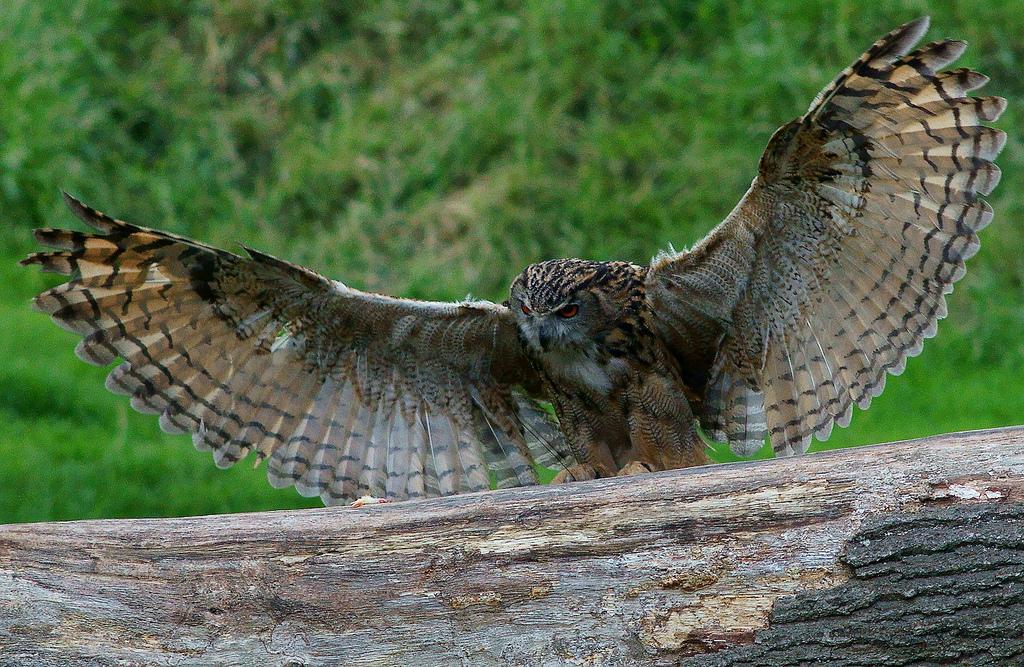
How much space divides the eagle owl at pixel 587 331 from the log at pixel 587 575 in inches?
35.5

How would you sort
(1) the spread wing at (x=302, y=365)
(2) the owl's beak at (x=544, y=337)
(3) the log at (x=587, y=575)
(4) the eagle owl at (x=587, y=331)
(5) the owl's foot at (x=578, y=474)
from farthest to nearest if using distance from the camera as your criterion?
(5) the owl's foot at (x=578, y=474)
(2) the owl's beak at (x=544, y=337)
(1) the spread wing at (x=302, y=365)
(4) the eagle owl at (x=587, y=331)
(3) the log at (x=587, y=575)

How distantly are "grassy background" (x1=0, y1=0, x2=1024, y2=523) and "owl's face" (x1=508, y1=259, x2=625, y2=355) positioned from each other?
13.2ft

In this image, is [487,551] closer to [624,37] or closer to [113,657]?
[113,657]

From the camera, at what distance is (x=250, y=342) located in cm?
447

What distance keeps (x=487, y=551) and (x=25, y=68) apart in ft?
25.0

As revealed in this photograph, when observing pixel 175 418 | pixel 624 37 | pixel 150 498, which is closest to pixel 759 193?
pixel 175 418

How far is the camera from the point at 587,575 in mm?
3285

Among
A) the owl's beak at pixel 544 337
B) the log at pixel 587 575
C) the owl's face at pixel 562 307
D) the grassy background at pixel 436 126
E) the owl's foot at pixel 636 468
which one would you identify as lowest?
the log at pixel 587 575

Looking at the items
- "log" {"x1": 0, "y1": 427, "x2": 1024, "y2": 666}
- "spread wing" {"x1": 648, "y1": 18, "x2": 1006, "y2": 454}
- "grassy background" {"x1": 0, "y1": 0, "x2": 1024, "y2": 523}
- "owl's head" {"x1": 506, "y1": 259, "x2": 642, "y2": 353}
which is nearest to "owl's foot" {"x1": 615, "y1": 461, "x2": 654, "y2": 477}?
"spread wing" {"x1": 648, "y1": 18, "x2": 1006, "y2": 454}

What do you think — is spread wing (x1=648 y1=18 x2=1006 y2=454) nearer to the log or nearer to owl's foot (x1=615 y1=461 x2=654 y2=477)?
owl's foot (x1=615 y1=461 x2=654 y2=477)

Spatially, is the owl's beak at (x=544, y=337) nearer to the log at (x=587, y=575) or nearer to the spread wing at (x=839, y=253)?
the spread wing at (x=839, y=253)

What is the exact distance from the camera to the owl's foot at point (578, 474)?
14.7 ft

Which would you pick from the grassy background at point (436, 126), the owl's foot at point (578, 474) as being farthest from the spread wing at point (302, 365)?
the grassy background at point (436, 126)

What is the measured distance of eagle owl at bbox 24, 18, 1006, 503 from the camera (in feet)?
12.3
